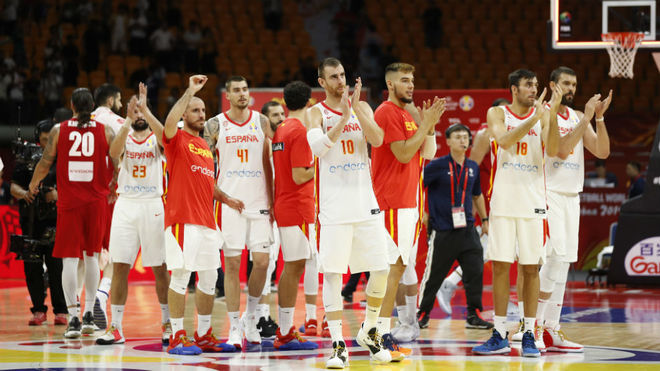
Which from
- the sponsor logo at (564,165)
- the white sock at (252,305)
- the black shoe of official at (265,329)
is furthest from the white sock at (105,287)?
the sponsor logo at (564,165)

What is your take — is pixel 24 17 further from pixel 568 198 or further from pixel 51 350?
pixel 568 198

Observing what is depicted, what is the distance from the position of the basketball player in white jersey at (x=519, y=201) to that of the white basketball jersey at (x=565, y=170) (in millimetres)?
363

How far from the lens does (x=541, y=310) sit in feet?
28.1

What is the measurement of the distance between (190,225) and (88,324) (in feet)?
6.77

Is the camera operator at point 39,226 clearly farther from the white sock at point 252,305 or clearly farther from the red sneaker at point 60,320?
the white sock at point 252,305

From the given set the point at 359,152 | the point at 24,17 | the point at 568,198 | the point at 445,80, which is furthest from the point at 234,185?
the point at 24,17

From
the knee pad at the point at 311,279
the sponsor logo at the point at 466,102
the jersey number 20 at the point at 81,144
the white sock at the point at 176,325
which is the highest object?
the sponsor logo at the point at 466,102

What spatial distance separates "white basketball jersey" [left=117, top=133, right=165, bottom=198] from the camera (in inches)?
361

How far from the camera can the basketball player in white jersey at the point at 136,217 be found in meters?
9.04

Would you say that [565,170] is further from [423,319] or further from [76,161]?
[76,161]

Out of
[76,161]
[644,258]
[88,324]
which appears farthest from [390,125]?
[644,258]

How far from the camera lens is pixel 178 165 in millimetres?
8328

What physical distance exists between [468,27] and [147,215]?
15.7 m

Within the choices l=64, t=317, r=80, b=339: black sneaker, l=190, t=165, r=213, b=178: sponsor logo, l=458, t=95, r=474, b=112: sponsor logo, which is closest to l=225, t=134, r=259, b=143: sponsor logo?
l=190, t=165, r=213, b=178: sponsor logo
